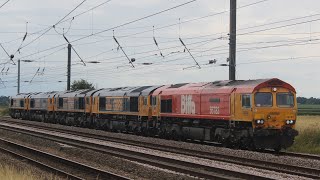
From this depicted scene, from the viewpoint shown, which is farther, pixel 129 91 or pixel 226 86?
pixel 129 91

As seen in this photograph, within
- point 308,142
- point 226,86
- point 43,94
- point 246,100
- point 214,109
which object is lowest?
point 308,142

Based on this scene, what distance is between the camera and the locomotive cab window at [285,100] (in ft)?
76.0

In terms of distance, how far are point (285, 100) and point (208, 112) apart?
4395 millimetres

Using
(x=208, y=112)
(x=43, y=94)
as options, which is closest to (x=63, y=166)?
(x=208, y=112)

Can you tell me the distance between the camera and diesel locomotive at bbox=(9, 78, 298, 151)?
885 inches

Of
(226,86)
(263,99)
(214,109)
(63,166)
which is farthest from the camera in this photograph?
(214,109)

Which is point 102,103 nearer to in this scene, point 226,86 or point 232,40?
point 232,40

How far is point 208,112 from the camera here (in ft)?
84.8

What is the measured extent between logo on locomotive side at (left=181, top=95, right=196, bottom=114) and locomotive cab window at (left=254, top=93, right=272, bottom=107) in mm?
5320

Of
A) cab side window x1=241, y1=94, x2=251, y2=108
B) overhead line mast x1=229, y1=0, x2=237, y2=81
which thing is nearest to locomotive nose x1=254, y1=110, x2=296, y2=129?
cab side window x1=241, y1=94, x2=251, y2=108

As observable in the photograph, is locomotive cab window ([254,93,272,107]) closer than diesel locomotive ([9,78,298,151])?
No

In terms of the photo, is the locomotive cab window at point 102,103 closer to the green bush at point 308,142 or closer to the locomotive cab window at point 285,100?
the green bush at point 308,142

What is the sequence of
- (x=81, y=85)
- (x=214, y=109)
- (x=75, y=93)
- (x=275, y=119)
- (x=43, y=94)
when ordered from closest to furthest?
(x=275, y=119), (x=214, y=109), (x=75, y=93), (x=43, y=94), (x=81, y=85)

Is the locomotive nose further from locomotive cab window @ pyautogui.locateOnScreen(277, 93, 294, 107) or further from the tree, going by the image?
the tree
